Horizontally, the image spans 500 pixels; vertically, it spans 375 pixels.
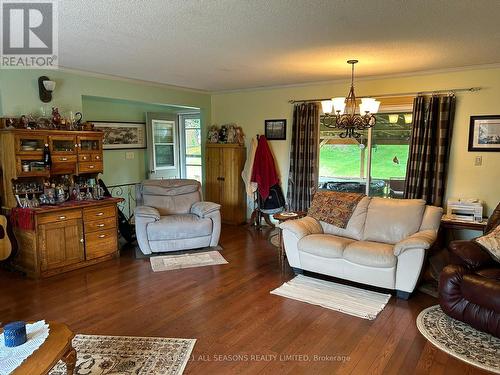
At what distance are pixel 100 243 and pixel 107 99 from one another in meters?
2.14

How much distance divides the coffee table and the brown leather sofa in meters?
2.75

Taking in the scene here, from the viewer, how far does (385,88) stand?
513cm

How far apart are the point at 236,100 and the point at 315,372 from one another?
5.07 meters

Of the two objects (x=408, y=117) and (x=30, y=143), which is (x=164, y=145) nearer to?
(x=30, y=143)

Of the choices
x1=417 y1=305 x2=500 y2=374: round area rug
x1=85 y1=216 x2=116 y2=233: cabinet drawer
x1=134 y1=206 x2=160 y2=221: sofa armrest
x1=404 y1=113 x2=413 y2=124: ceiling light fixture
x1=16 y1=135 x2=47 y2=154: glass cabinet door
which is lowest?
x1=417 y1=305 x2=500 y2=374: round area rug

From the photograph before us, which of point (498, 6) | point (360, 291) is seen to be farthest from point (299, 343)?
point (498, 6)

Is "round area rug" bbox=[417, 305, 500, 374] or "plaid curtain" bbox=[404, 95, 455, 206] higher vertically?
"plaid curtain" bbox=[404, 95, 455, 206]

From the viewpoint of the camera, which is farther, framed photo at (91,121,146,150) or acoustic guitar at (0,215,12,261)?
framed photo at (91,121,146,150)

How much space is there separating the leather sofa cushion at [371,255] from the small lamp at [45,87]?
3.79 m

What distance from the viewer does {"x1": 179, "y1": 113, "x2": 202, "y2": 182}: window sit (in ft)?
24.3

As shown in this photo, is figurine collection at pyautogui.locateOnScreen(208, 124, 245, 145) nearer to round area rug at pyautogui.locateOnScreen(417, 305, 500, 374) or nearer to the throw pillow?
the throw pillow

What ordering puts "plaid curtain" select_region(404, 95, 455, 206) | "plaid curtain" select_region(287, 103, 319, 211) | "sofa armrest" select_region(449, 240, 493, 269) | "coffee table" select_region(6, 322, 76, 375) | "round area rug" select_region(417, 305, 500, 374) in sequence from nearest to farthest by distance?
"coffee table" select_region(6, 322, 76, 375), "round area rug" select_region(417, 305, 500, 374), "sofa armrest" select_region(449, 240, 493, 269), "plaid curtain" select_region(404, 95, 455, 206), "plaid curtain" select_region(287, 103, 319, 211)

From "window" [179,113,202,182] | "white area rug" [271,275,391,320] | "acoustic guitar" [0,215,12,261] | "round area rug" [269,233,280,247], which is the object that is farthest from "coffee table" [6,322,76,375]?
"window" [179,113,202,182]

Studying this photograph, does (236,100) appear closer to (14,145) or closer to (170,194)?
(170,194)
